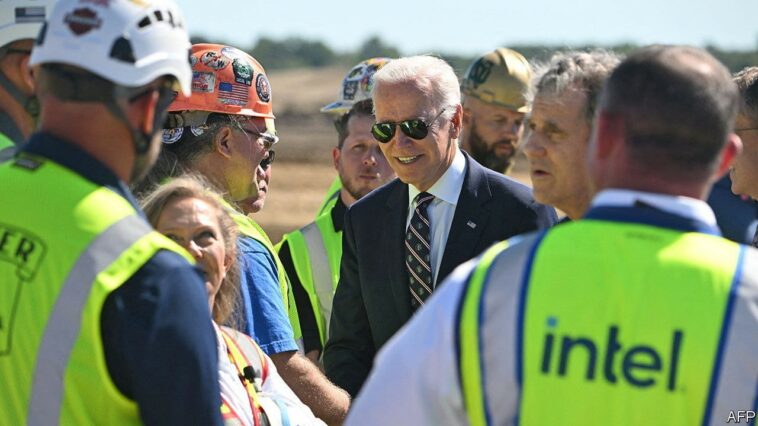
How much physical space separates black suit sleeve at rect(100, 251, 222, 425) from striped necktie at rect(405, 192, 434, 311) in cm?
266

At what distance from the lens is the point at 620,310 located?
263 centimetres

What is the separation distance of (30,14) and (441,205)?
2.23m

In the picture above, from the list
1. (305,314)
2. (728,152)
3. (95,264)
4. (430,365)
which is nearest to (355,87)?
(305,314)

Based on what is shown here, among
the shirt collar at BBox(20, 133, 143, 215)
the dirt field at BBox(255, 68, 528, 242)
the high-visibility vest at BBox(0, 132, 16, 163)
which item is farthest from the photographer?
the dirt field at BBox(255, 68, 528, 242)

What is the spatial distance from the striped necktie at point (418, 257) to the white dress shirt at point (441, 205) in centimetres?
3

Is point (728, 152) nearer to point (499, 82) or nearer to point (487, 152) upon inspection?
point (487, 152)

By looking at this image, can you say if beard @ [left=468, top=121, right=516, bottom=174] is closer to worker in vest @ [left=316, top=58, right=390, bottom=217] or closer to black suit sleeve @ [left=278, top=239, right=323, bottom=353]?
worker in vest @ [left=316, top=58, right=390, bottom=217]

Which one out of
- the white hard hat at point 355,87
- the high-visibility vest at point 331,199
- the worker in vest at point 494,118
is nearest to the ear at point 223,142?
the high-visibility vest at point 331,199

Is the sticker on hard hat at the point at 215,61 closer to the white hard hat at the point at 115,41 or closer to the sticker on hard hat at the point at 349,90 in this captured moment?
the sticker on hard hat at the point at 349,90

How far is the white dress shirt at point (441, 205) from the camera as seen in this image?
563cm

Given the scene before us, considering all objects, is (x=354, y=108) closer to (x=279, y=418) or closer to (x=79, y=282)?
(x=279, y=418)

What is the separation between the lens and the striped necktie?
5.56 meters

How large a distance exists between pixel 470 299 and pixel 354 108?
5.06 m

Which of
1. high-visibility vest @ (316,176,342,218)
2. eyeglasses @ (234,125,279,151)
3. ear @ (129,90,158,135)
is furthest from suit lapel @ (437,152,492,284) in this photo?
ear @ (129,90,158,135)
